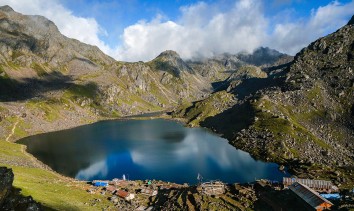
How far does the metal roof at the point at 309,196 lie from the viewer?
71.6m

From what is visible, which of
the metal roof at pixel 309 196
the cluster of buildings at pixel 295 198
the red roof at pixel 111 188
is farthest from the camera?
the red roof at pixel 111 188

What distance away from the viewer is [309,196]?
7569 cm

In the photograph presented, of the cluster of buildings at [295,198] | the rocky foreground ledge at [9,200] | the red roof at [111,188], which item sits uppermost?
the rocky foreground ledge at [9,200]

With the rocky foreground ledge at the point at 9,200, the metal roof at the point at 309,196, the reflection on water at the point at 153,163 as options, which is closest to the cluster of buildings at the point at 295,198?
the metal roof at the point at 309,196

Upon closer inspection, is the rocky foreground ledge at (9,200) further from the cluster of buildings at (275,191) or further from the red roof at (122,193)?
the red roof at (122,193)

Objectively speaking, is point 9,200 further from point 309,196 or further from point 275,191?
point 275,191

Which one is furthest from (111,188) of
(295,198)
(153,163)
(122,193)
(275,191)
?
(153,163)

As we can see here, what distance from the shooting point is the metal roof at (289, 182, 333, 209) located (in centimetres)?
7156

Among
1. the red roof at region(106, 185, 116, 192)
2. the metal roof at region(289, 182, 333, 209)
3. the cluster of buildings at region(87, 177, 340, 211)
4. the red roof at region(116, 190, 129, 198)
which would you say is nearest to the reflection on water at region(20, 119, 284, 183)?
the cluster of buildings at region(87, 177, 340, 211)

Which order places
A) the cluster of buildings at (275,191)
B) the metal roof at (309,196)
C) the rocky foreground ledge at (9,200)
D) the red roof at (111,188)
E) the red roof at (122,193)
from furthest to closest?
the red roof at (111,188) → the red roof at (122,193) → the cluster of buildings at (275,191) → the metal roof at (309,196) → the rocky foreground ledge at (9,200)

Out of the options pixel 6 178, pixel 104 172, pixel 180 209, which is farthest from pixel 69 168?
pixel 6 178

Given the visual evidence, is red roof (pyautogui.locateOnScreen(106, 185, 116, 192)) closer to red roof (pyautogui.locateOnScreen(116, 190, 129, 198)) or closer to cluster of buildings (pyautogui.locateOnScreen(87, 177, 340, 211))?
cluster of buildings (pyautogui.locateOnScreen(87, 177, 340, 211))

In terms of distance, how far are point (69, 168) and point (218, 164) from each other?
72936 millimetres

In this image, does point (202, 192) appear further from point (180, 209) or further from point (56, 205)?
point (56, 205)
